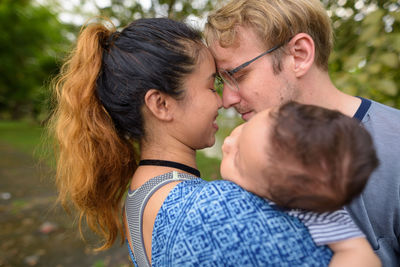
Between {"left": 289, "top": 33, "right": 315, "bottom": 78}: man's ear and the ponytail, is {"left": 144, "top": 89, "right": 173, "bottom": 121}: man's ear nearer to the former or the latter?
the ponytail

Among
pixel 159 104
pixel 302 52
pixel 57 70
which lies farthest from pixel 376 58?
pixel 57 70

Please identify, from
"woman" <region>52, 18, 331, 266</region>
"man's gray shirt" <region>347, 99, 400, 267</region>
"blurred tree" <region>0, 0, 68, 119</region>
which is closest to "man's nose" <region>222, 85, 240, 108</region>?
"woman" <region>52, 18, 331, 266</region>

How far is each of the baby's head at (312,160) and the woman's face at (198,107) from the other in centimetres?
61

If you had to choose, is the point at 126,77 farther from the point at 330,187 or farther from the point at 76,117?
the point at 330,187

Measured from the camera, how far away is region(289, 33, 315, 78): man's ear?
1830mm

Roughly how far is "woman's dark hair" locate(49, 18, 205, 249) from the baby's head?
707mm

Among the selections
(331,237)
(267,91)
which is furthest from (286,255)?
(267,91)

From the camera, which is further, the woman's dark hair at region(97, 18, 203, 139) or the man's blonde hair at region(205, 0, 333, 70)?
the man's blonde hair at region(205, 0, 333, 70)

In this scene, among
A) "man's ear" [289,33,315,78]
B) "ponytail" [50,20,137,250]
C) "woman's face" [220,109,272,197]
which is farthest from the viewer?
"man's ear" [289,33,315,78]

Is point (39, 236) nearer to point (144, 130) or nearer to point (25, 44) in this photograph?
point (144, 130)

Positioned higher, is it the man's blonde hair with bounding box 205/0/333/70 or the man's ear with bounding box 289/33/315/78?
the man's blonde hair with bounding box 205/0/333/70

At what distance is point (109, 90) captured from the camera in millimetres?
1672

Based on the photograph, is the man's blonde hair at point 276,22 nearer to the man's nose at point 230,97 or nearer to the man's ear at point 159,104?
the man's nose at point 230,97

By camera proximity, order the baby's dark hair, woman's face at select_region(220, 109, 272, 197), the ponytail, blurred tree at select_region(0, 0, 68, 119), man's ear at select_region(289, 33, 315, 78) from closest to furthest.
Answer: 1. the baby's dark hair
2. woman's face at select_region(220, 109, 272, 197)
3. the ponytail
4. man's ear at select_region(289, 33, 315, 78)
5. blurred tree at select_region(0, 0, 68, 119)
